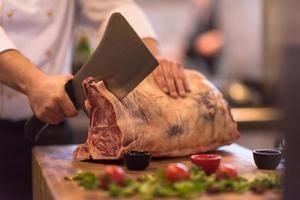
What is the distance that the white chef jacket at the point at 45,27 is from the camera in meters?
1.91

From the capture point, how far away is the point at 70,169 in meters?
1.50

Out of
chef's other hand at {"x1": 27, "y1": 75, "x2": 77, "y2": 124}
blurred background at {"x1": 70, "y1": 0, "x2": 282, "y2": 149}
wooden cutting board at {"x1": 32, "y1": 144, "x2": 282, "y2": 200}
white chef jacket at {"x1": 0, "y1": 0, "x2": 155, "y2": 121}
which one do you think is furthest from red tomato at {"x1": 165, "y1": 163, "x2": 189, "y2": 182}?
blurred background at {"x1": 70, "y1": 0, "x2": 282, "y2": 149}

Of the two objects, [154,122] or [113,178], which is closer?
[113,178]

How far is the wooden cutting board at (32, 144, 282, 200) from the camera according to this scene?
3.86 ft

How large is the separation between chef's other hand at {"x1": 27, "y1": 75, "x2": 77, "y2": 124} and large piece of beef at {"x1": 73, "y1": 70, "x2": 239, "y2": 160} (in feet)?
0.23

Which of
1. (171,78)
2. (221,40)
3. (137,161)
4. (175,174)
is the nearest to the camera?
(175,174)

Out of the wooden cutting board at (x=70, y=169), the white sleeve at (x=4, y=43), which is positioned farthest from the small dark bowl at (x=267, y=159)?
the white sleeve at (x=4, y=43)

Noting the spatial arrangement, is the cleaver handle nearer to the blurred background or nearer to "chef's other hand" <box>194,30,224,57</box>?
the blurred background

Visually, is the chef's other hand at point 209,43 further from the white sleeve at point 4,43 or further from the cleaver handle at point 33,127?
the white sleeve at point 4,43

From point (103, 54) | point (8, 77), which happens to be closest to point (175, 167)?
point (103, 54)

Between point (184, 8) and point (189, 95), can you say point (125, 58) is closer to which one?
point (189, 95)

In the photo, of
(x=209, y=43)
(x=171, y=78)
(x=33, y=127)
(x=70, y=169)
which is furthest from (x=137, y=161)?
(x=209, y=43)

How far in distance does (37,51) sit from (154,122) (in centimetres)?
51

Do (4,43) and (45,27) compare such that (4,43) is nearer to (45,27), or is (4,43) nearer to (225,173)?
(45,27)
